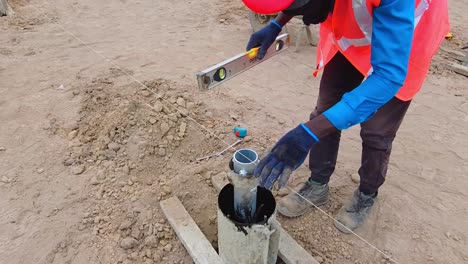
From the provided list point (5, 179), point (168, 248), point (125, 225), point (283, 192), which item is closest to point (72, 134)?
point (5, 179)

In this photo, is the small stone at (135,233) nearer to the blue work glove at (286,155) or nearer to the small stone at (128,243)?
the small stone at (128,243)

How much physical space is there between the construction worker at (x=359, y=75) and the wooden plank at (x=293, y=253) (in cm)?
31

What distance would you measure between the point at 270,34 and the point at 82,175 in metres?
1.69

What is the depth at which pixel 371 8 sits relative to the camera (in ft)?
4.79

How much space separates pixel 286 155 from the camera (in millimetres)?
1552

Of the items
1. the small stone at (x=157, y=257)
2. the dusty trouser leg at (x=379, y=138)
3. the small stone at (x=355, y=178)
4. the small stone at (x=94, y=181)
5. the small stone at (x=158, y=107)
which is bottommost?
the small stone at (x=355, y=178)

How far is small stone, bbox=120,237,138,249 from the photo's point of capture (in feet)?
7.20

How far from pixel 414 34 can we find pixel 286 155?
0.80m

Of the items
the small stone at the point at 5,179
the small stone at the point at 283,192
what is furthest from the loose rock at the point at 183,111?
the small stone at the point at 5,179

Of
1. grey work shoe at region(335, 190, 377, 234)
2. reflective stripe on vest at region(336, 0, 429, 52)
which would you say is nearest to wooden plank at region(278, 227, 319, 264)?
grey work shoe at region(335, 190, 377, 234)

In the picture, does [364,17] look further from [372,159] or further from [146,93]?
[146,93]

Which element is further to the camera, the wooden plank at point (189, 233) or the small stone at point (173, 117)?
the small stone at point (173, 117)

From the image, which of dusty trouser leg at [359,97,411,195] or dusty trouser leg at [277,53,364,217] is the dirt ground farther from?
dusty trouser leg at [359,97,411,195]

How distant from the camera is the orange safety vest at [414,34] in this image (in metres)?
1.59
